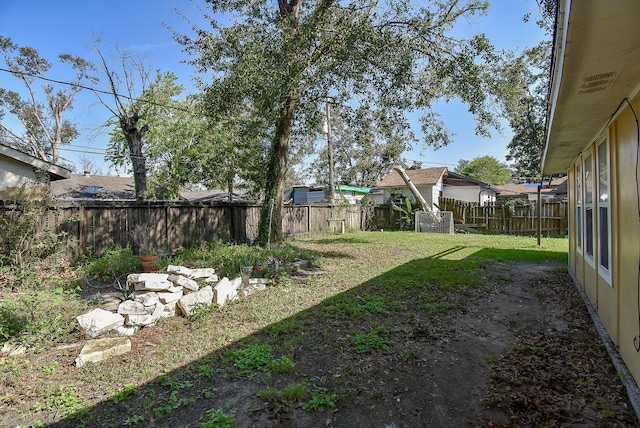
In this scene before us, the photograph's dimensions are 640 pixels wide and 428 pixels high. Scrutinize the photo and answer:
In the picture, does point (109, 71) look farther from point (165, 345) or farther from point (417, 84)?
point (165, 345)

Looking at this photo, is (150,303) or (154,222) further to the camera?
(154,222)

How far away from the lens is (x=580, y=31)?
5.75 feet

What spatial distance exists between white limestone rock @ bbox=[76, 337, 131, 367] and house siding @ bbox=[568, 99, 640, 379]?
4501mm

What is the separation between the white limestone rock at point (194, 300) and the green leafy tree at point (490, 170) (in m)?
44.5

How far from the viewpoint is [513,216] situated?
15078 millimetres

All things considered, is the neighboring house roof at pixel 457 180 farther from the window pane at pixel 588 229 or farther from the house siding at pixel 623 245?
the house siding at pixel 623 245

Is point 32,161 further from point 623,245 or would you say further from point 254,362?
point 623,245

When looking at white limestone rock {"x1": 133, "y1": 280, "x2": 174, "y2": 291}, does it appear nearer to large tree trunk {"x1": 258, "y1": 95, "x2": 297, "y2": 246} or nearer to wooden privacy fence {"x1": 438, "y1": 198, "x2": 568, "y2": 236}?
large tree trunk {"x1": 258, "y1": 95, "x2": 297, "y2": 246}

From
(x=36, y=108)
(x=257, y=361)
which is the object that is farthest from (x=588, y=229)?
(x=36, y=108)

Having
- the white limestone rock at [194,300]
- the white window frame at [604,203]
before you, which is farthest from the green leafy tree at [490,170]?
the white limestone rock at [194,300]

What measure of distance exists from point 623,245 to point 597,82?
4.97 feet

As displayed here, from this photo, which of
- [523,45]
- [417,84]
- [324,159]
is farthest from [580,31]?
[324,159]

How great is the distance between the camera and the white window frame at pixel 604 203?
11.5 ft

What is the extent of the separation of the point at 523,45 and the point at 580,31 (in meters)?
8.10
